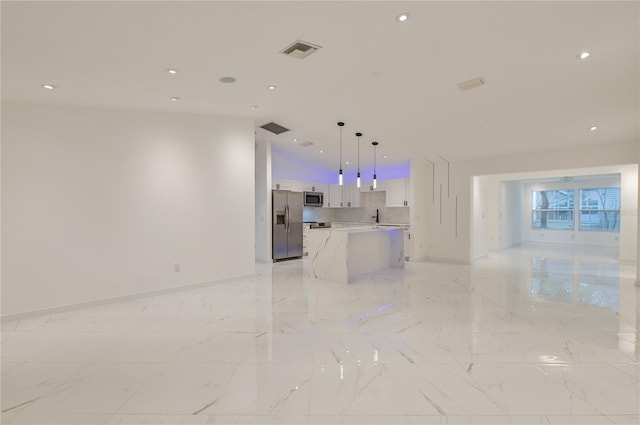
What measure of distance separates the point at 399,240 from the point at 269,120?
361 centimetres

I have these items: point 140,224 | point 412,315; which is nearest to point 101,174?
point 140,224

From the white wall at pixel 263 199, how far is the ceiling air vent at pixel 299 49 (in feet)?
13.6

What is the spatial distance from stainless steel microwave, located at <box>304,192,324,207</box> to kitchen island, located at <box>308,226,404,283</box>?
8.36ft

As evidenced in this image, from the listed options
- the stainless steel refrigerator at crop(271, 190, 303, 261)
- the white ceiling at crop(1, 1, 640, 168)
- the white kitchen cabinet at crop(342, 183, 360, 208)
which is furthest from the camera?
the white kitchen cabinet at crop(342, 183, 360, 208)

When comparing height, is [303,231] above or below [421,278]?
above

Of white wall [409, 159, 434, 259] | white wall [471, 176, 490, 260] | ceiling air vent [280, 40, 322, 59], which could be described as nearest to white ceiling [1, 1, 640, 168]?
ceiling air vent [280, 40, 322, 59]

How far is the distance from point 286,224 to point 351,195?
238 centimetres

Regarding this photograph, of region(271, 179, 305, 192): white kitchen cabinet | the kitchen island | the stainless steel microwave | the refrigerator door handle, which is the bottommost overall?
the kitchen island

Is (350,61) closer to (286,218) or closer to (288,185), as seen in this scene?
(286,218)

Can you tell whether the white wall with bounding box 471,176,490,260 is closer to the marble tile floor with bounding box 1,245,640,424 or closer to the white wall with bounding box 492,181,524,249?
the white wall with bounding box 492,181,524,249

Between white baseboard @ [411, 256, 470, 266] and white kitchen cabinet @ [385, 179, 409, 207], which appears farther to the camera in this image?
white kitchen cabinet @ [385, 179, 409, 207]

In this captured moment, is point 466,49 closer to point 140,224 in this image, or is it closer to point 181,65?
point 181,65

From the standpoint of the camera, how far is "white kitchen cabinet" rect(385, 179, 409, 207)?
8062 mm

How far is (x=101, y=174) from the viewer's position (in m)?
4.28
